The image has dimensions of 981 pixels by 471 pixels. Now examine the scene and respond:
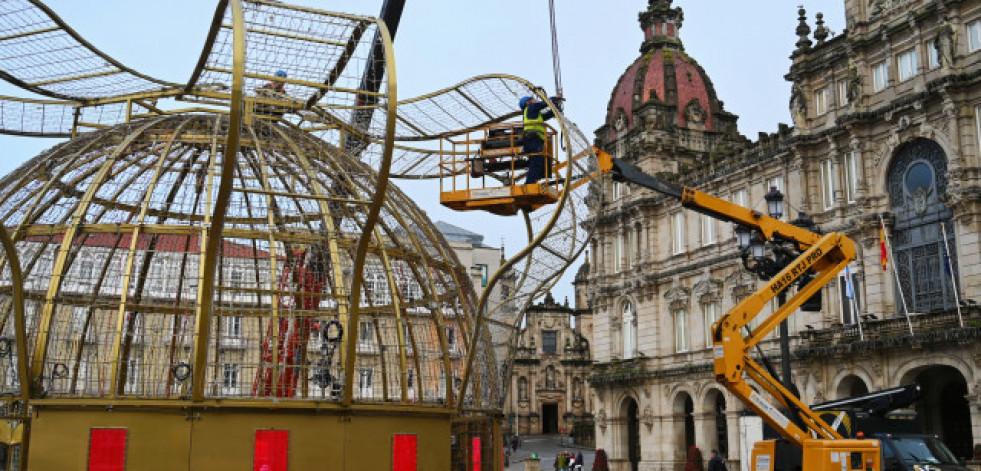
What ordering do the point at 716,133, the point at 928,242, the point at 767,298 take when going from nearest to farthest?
the point at 767,298
the point at 928,242
the point at 716,133

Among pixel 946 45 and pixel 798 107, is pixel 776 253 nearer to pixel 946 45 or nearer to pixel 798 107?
pixel 946 45

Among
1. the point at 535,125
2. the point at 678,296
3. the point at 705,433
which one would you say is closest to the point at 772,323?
the point at 535,125

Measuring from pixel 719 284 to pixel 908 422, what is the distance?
23.4 meters

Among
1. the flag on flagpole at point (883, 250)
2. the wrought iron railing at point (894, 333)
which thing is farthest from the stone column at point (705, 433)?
the flag on flagpole at point (883, 250)

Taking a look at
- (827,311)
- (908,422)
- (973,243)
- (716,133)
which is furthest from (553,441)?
(908,422)

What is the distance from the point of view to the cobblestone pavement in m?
53.6

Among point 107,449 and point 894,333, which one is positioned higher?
point 894,333

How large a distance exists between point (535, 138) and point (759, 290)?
4.96m

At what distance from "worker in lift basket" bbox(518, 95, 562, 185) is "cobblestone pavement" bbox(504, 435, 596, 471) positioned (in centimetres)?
3693

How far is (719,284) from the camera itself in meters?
41.2

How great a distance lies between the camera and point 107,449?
11.5 m

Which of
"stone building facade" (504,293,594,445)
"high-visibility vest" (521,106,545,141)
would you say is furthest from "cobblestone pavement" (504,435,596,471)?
"high-visibility vest" (521,106,545,141)

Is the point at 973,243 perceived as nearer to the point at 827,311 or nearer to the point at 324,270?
the point at 827,311

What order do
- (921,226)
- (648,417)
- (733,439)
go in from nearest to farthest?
(921,226)
(733,439)
(648,417)
